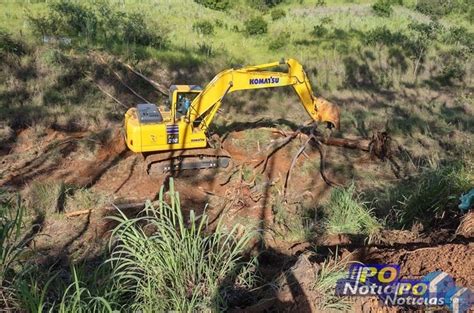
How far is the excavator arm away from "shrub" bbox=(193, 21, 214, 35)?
1230cm

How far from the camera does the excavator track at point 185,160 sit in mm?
7992

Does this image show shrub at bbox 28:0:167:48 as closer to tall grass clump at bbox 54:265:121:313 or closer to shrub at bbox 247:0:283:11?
tall grass clump at bbox 54:265:121:313

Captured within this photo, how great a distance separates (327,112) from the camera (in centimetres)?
834

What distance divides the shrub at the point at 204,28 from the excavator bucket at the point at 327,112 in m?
12.5

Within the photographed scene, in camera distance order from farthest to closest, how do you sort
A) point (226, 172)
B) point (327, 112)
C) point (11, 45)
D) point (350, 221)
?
point (11, 45) → point (226, 172) → point (327, 112) → point (350, 221)

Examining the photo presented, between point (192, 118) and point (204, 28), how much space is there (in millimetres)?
13171

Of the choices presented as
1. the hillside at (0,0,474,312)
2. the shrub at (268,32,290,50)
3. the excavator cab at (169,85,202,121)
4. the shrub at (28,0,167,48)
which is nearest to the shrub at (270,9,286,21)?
the hillside at (0,0,474,312)

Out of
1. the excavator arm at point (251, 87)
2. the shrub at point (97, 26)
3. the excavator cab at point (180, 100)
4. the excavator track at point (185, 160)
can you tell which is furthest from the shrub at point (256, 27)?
the excavator cab at point (180, 100)

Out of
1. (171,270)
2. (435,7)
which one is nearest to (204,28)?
(435,7)

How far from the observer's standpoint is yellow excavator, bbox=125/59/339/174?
7.66 metres

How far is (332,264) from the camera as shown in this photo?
3555 millimetres

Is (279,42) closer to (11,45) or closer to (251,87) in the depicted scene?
(11,45)

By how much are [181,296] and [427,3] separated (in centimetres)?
3079

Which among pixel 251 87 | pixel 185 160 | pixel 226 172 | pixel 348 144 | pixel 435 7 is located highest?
pixel 435 7
